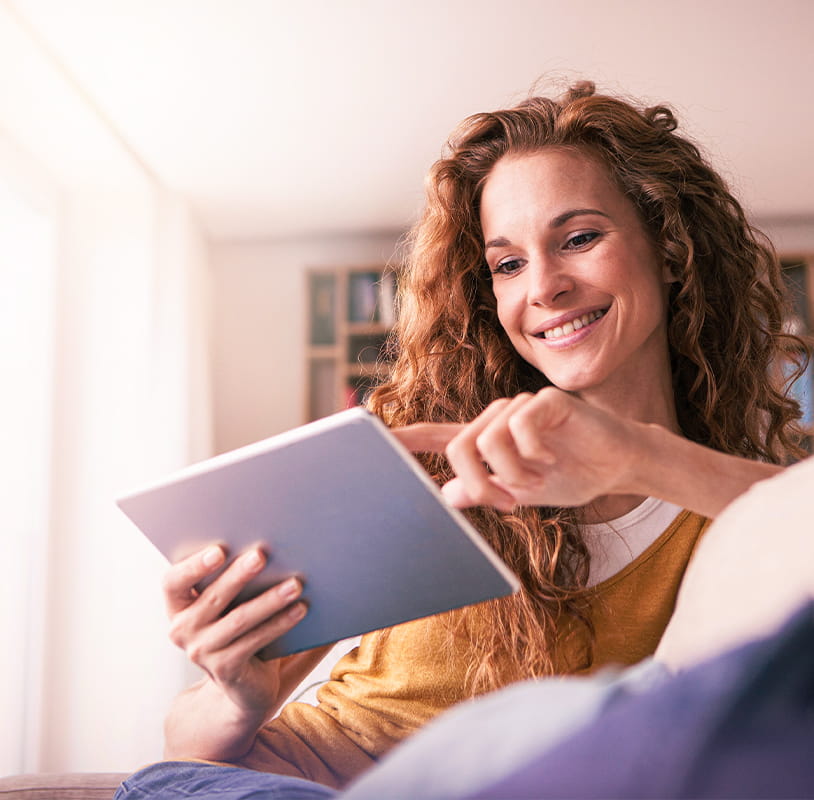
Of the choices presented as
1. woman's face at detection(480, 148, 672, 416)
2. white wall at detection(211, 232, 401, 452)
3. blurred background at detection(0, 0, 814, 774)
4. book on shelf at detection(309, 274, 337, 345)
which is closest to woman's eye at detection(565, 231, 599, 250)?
woman's face at detection(480, 148, 672, 416)

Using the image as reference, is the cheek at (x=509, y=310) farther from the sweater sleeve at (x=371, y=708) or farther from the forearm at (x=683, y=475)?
the forearm at (x=683, y=475)

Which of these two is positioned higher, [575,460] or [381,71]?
[381,71]

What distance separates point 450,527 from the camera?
72 centimetres

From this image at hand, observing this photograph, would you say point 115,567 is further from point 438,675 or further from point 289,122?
point 438,675

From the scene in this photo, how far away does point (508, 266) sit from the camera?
1.36 m

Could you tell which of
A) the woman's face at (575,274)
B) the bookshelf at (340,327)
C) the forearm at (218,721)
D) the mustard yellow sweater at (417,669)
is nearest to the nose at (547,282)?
the woman's face at (575,274)

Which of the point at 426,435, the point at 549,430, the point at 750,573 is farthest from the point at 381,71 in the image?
the point at 750,573

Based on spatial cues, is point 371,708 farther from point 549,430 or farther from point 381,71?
point 381,71

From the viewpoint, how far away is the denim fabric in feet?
2.30

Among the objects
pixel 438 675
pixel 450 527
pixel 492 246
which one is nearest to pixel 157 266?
pixel 492 246

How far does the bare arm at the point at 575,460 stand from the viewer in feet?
2.22

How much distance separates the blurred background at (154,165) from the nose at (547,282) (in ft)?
5.15

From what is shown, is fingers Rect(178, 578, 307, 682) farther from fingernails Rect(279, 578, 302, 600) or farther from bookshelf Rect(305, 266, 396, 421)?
bookshelf Rect(305, 266, 396, 421)

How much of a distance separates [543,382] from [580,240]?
303mm
